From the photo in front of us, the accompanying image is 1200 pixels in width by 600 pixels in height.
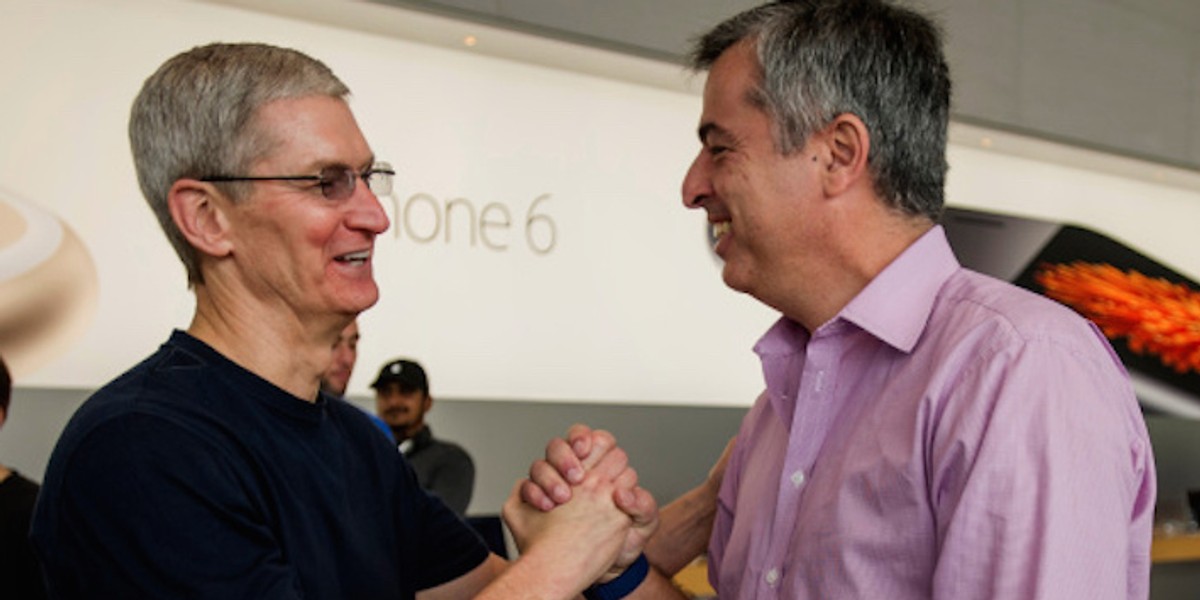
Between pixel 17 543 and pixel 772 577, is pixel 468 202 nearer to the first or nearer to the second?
pixel 17 543

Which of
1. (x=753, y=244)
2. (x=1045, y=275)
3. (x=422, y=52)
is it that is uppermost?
(x=422, y=52)

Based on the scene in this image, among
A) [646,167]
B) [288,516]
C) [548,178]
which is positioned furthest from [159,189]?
[646,167]

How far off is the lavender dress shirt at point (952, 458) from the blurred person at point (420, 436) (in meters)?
2.66

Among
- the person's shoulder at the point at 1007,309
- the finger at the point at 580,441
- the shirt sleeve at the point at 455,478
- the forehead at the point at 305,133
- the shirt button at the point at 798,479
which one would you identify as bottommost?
the shirt sleeve at the point at 455,478

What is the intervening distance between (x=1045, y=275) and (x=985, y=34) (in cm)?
134

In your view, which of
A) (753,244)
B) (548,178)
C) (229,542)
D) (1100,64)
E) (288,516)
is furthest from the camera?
(1100,64)

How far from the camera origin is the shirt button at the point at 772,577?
1608 mm

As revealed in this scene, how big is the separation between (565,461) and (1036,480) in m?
0.79

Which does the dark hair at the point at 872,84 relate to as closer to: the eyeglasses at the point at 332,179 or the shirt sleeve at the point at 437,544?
the eyeglasses at the point at 332,179

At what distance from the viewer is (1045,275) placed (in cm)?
680

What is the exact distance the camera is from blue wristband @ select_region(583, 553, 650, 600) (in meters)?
1.98

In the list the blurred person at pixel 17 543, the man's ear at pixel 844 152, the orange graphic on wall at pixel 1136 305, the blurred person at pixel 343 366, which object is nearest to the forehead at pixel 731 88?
the man's ear at pixel 844 152

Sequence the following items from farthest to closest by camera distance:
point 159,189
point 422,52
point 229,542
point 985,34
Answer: point 985,34 < point 422,52 < point 159,189 < point 229,542

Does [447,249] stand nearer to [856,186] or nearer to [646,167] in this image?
[646,167]
